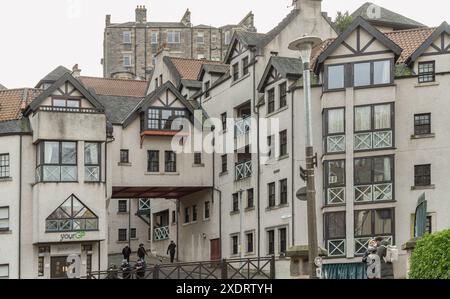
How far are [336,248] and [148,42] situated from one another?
67.6 m

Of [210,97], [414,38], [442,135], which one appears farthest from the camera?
[210,97]

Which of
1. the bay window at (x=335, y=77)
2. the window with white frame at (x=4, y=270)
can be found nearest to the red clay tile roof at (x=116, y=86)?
the window with white frame at (x=4, y=270)

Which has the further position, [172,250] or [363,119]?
[172,250]

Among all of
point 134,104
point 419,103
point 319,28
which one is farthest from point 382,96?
point 134,104

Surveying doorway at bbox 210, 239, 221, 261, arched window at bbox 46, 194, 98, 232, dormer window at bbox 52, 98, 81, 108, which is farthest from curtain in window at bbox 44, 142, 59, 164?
doorway at bbox 210, 239, 221, 261

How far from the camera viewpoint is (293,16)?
55000 millimetres

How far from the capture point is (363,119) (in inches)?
1865

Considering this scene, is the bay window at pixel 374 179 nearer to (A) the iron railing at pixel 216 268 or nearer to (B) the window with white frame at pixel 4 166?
(A) the iron railing at pixel 216 268

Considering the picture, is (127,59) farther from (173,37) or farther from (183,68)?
(183,68)

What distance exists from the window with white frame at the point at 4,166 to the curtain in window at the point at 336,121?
18.8 m

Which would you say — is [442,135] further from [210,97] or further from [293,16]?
[210,97]

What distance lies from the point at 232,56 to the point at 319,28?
19.5 ft

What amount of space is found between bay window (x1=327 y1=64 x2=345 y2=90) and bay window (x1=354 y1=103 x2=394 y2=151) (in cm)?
187

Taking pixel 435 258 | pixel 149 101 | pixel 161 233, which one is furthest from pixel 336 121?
pixel 435 258
